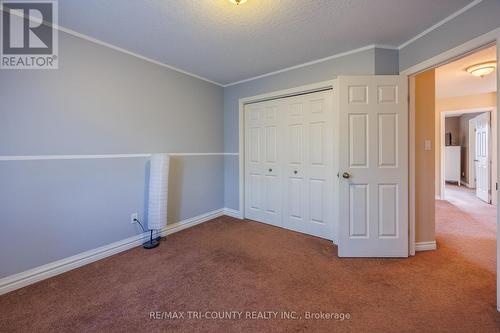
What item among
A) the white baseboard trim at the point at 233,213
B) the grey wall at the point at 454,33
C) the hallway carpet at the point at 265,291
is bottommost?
the hallway carpet at the point at 265,291

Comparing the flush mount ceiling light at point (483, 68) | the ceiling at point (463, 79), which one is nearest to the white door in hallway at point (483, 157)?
the ceiling at point (463, 79)

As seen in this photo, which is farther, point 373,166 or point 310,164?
point 310,164

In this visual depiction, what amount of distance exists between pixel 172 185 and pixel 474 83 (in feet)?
18.5

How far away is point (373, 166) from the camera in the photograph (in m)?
2.39

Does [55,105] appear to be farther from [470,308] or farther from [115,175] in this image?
[470,308]

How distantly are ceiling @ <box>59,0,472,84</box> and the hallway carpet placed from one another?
2.39 metres

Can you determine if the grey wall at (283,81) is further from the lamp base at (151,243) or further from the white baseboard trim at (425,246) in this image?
the white baseboard trim at (425,246)

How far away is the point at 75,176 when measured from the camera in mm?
2199

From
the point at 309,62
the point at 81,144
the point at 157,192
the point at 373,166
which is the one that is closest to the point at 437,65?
the point at 373,166

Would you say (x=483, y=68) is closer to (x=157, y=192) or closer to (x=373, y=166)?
(x=373, y=166)

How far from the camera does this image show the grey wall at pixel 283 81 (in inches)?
98.1

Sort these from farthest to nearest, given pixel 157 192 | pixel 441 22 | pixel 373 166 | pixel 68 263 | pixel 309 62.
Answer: pixel 309 62, pixel 157 192, pixel 373 166, pixel 68 263, pixel 441 22

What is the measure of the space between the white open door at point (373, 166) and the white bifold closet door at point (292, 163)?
399 mm

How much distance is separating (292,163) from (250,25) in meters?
1.87
